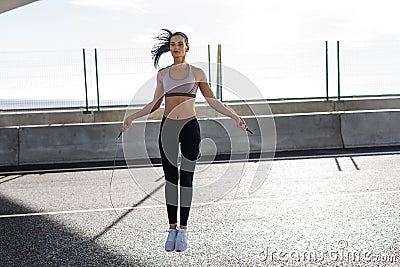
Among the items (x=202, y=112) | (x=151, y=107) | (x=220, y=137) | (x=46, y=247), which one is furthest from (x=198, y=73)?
(x=202, y=112)

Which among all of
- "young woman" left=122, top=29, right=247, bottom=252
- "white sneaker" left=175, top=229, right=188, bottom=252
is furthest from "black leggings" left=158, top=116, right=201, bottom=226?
"white sneaker" left=175, top=229, right=188, bottom=252

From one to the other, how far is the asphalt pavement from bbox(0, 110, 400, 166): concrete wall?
1.45m

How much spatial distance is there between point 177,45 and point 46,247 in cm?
289

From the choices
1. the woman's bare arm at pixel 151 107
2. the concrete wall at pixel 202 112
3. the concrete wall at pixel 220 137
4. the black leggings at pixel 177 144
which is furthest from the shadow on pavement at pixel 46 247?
the concrete wall at pixel 202 112

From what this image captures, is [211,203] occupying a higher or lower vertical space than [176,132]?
lower

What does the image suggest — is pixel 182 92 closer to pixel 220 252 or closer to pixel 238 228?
pixel 220 252

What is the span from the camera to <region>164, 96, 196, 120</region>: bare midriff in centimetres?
495

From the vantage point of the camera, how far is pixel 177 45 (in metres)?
4.93

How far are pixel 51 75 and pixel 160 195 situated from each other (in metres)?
9.67

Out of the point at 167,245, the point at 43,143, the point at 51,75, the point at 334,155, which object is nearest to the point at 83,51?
the point at 51,75

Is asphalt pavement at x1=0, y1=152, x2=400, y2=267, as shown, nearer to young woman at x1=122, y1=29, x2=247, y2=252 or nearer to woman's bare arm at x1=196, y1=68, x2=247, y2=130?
young woman at x1=122, y1=29, x2=247, y2=252

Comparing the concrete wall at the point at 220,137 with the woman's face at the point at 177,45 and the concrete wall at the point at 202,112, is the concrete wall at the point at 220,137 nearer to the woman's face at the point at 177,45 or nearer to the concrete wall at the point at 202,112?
the concrete wall at the point at 202,112

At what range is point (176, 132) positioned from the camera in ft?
16.3

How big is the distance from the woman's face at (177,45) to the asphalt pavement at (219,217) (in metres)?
2.08
